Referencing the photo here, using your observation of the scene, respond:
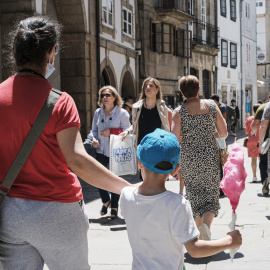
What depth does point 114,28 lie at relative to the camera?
69.8 feet

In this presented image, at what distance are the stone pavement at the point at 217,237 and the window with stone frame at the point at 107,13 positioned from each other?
37.0 feet

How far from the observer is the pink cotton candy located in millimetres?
3020

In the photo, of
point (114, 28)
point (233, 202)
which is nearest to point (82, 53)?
point (114, 28)

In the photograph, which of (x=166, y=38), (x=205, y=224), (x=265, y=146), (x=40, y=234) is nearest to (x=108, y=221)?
(x=265, y=146)

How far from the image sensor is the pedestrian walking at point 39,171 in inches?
111

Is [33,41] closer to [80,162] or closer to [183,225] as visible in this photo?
[80,162]

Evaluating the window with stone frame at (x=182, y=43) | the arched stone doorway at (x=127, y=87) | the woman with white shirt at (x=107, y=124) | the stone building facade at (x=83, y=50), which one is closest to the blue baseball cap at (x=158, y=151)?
the woman with white shirt at (x=107, y=124)

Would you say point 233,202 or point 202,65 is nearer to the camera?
point 233,202

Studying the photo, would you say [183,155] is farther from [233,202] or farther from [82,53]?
[82,53]

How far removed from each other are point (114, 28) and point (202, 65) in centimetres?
1453

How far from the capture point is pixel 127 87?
80.1 ft

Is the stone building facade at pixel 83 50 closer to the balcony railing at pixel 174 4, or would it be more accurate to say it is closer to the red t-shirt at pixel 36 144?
the balcony railing at pixel 174 4

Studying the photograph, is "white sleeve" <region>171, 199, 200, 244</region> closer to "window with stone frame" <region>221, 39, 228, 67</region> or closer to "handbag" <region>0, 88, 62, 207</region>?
"handbag" <region>0, 88, 62, 207</region>

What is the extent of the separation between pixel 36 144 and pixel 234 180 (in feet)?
3.19
